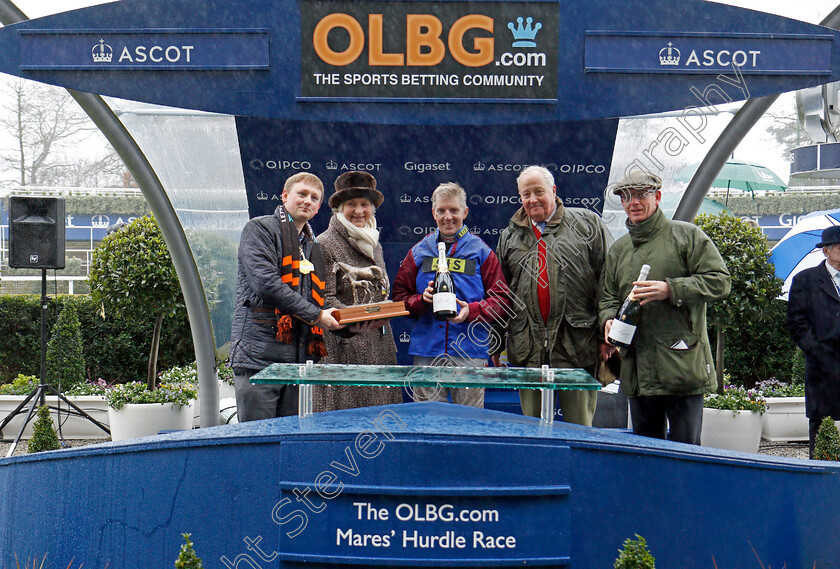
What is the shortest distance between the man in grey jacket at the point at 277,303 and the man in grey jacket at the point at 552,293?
963 mm

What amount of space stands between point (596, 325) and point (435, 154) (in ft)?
6.96

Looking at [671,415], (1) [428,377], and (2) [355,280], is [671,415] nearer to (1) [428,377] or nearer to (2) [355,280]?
(1) [428,377]

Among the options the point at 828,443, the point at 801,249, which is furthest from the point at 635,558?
the point at 801,249

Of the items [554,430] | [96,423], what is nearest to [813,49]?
[554,430]

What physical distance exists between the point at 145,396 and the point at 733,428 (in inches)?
211

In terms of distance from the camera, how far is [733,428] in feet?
25.6

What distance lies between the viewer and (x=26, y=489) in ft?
10.7

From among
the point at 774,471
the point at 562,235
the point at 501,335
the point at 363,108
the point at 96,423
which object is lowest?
the point at 96,423

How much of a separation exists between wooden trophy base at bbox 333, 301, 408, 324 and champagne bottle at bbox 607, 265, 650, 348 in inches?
43.1

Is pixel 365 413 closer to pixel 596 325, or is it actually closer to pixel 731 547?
pixel 731 547

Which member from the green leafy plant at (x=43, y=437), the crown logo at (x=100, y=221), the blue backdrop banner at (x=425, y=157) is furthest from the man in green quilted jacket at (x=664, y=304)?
the crown logo at (x=100, y=221)

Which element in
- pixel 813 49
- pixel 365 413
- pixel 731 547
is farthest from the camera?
pixel 813 49

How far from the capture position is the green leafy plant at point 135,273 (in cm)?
916

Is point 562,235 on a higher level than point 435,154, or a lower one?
lower
